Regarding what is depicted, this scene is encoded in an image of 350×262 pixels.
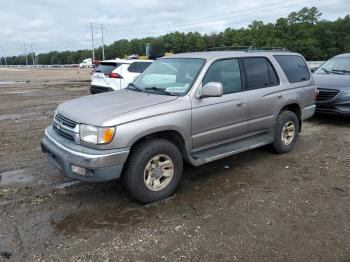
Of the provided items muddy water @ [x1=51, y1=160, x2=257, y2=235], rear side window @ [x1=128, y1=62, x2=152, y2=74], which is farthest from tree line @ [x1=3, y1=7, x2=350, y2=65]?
muddy water @ [x1=51, y1=160, x2=257, y2=235]

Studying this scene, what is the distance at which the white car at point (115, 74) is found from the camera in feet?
41.9

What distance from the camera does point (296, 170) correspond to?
579 centimetres

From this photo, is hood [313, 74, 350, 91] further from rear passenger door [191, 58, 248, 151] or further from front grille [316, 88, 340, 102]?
rear passenger door [191, 58, 248, 151]

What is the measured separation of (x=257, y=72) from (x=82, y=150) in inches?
123

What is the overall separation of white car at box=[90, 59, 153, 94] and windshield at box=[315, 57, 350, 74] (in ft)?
19.5

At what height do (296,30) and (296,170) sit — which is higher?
(296,30)

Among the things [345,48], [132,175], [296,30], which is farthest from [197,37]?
[132,175]

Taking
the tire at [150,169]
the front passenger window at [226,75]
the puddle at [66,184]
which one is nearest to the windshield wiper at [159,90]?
the front passenger window at [226,75]

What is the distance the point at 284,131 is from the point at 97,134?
366cm

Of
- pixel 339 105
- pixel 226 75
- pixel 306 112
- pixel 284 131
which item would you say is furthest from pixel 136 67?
pixel 226 75

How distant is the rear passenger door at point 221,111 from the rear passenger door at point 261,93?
0.57 ft

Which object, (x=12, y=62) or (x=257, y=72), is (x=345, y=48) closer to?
(x=257, y=72)

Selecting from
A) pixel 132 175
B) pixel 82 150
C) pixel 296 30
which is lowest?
pixel 132 175

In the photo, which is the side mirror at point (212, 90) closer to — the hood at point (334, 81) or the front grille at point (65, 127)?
the front grille at point (65, 127)
